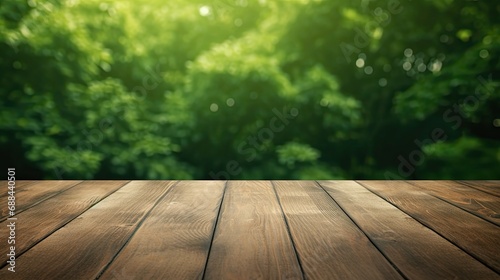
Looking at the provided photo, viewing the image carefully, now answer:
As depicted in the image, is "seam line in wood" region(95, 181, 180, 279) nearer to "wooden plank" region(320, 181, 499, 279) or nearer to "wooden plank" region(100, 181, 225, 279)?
"wooden plank" region(100, 181, 225, 279)

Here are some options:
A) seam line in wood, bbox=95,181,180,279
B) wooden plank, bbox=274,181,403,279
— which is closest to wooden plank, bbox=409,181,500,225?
wooden plank, bbox=274,181,403,279

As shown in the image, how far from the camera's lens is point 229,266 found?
3.52ft

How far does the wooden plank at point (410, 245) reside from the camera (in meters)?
1.05

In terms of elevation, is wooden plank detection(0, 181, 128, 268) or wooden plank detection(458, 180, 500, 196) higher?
wooden plank detection(458, 180, 500, 196)

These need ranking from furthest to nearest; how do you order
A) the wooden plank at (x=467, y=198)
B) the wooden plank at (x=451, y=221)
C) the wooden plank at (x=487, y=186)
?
the wooden plank at (x=487, y=186) → the wooden plank at (x=467, y=198) → the wooden plank at (x=451, y=221)

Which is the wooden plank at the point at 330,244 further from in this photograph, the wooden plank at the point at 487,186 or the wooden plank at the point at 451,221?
the wooden plank at the point at 487,186

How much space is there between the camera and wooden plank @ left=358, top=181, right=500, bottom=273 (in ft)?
4.00

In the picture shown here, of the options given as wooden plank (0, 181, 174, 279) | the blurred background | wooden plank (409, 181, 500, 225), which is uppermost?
the blurred background

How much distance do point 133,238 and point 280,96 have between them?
7.68ft

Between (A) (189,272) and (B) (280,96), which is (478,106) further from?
(A) (189,272)

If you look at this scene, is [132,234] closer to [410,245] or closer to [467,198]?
[410,245]

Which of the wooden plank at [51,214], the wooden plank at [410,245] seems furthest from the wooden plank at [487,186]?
the wooden plank at [51,214]

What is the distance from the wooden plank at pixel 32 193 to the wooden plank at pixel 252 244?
2.44 ft

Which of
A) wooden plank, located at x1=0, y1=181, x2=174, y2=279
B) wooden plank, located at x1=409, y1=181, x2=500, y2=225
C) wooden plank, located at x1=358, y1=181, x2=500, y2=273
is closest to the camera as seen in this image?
wooden plank, located at x1=0, y1=181, x2=174, y2=279
